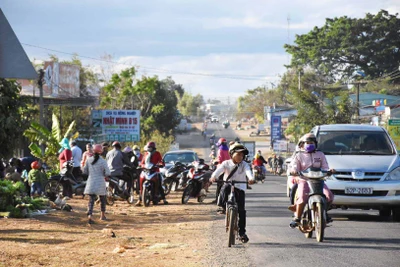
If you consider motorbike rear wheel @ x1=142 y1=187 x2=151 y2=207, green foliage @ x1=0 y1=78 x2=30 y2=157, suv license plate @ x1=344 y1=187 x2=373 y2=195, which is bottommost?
motorbike rear wheel @ x1=142 y1=187 x2=151 y2=207

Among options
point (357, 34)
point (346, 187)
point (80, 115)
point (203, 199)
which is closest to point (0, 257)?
point (346, 187)

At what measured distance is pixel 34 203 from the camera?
694 inches

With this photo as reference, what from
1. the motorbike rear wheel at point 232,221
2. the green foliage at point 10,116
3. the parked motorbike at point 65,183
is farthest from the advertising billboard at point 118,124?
the motorbike rear wheel at point 232,221

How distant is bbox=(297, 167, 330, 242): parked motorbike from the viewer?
1135 cm

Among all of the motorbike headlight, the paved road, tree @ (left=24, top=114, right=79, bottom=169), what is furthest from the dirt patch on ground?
tree @ (left=24, top=114, right=79, bottom=169)

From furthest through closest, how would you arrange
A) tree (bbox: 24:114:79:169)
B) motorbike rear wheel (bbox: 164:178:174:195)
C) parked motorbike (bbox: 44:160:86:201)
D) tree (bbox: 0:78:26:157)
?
tree (bbox: 24:114:79:169) < motorbike rear wheel (bbox: 164:178:174:195) < parked motorbike (bbox: 44:160:86:201) < tree (bbox: 0:78:26:157)

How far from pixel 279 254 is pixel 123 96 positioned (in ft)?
158

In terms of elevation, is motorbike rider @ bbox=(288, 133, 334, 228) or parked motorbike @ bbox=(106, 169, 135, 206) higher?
motorbike rider @ bbox=(288, 133, 334, 228)

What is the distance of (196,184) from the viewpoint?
2212 cm

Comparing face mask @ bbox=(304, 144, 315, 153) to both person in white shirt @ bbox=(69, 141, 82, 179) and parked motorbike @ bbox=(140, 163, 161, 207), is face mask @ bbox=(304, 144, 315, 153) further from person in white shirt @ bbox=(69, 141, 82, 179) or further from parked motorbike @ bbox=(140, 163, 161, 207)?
person in white shirt @ bbox=(69, 141, 82, 179)

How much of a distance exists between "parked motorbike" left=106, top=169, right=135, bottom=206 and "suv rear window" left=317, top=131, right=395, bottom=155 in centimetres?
694

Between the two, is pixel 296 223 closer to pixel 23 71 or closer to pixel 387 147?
pixel 387 147

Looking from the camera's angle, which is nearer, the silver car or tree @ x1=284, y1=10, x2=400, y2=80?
the silver car

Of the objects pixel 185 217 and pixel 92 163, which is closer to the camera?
pixel 92 163
